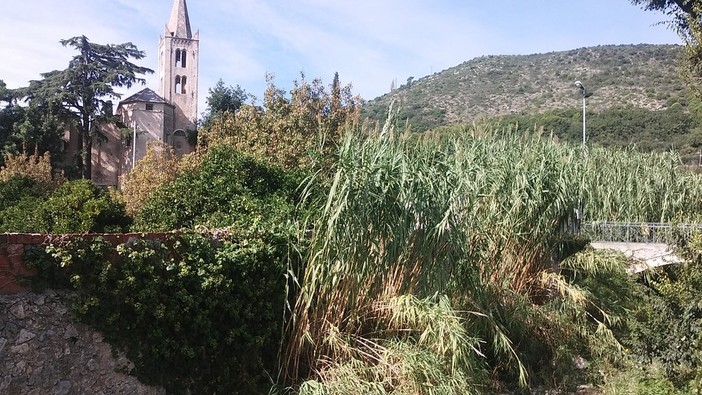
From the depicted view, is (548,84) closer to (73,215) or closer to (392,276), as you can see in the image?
(73,215)

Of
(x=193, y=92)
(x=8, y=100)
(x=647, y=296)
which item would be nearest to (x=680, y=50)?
(x=647, y=296)

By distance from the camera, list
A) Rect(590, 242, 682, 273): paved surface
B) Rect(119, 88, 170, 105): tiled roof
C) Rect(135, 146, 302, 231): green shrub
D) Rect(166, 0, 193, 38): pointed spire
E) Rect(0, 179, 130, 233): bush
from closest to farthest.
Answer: Rect(135, 146, 302, 231): green shrub → Rect(0, 179, 130, 233): bush → Rect(590, 242, 682, 273): paved surface → Rect(119, 88, 170, 105): tiled roof → Rect(166, 0, 193, 38): pointed spire

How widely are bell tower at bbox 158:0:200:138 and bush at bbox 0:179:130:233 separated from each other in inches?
1434

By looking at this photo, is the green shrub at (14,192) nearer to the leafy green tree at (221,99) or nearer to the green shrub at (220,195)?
the green shrub at (220,195)

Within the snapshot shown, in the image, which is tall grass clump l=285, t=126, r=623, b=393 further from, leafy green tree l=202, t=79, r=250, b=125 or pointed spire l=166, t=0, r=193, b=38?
pointed spire l=166, t=0, r=193, b=38

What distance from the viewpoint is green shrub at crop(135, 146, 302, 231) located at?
253 inches

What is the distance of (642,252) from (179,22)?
144 feet

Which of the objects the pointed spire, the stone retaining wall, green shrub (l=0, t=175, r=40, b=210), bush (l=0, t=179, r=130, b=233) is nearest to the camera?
the stone retaining wall

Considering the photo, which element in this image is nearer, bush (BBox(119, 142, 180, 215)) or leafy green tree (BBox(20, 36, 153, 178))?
bush (BBox(119, 142, 180, 215))

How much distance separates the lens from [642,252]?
37.6ft

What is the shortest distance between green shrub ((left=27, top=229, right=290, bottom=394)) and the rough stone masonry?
0.10 meters

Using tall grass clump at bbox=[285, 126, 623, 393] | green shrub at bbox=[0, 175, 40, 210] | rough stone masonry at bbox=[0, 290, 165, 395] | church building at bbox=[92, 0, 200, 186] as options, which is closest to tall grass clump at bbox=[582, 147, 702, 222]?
tall grass clump at bbox=[285, 126, 623, 393]

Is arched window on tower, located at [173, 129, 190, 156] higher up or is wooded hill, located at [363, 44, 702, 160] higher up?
wooded hill, located at [363, 44, 702, 160]

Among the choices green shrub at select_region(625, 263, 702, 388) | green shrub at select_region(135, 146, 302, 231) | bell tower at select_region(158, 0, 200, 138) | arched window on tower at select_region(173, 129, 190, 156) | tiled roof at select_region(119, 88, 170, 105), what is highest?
bell tower at select_region(158, 0, 200, 138)
